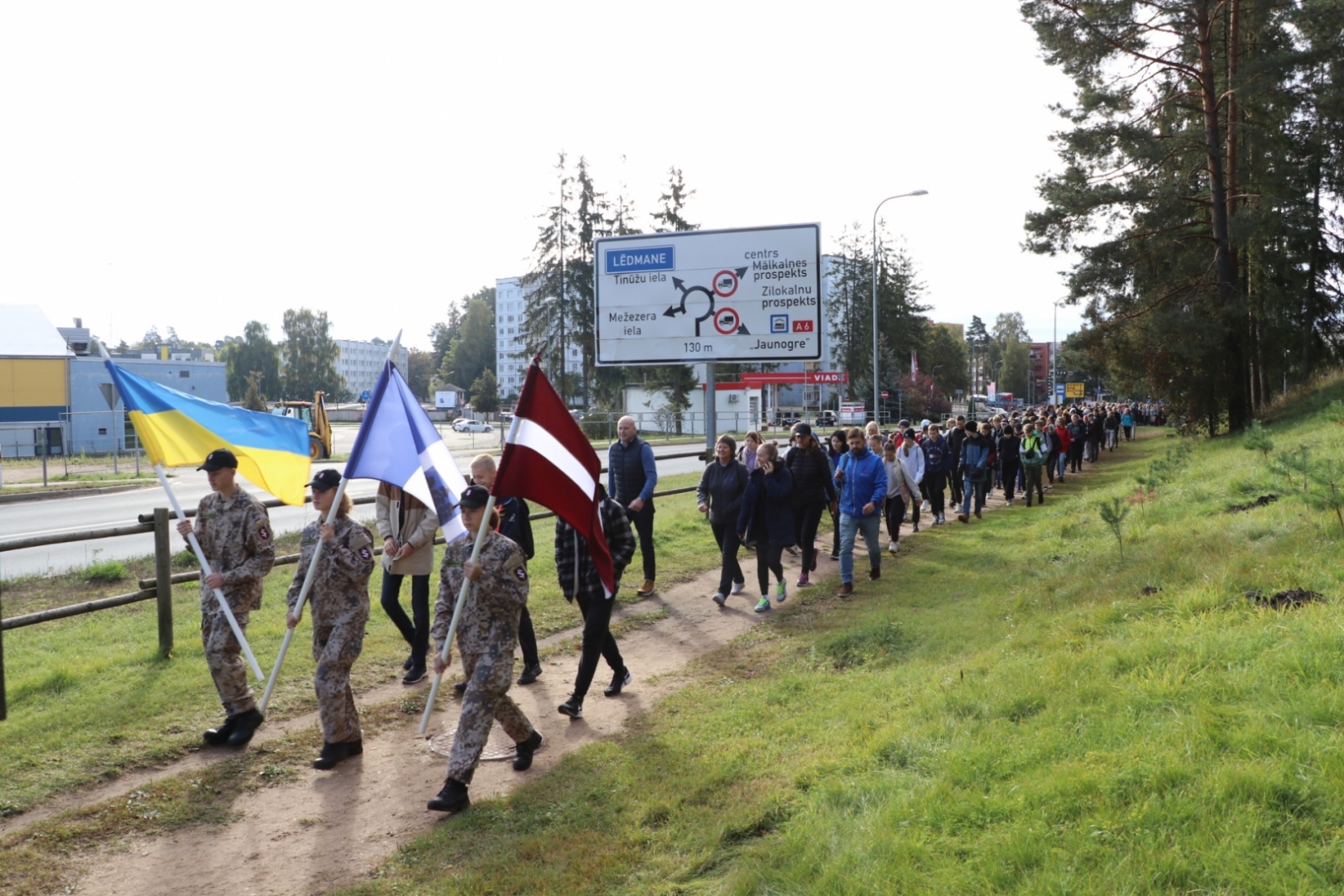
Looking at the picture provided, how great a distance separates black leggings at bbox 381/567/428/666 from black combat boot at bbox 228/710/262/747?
154cm

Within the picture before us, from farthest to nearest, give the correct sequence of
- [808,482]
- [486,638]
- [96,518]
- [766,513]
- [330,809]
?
1. [96,518]
2. [808,482]
3. [766,513]
4. [486,638]
5. [330,809]

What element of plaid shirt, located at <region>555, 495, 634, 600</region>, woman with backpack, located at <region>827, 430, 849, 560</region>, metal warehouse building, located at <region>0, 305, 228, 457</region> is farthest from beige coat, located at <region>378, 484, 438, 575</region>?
metal warehouse building, located at <region>0, 305, 228, 457</region>

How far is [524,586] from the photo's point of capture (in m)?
5.73

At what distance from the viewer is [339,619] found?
6.14 meters

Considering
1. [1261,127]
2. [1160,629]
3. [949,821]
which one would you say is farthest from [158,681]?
[1261,127]

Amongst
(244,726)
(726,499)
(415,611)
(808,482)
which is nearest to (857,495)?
(808,482)

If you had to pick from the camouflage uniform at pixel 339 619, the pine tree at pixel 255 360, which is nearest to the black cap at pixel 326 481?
the camouflage uniform at pixel 339 619

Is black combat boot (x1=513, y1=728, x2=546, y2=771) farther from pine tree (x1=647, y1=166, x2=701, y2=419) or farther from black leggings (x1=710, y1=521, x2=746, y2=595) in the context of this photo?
pine tree (x1=647, y1=166, x2=701, y2=419)

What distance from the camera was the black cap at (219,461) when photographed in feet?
21.0

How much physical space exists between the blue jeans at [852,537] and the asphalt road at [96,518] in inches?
323

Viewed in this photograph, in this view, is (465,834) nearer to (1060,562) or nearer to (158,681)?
(158,681)

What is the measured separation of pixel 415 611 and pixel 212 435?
2119 mm

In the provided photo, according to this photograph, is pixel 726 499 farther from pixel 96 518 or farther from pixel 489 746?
pixel 96 518

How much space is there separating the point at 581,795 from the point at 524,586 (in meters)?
1.21
